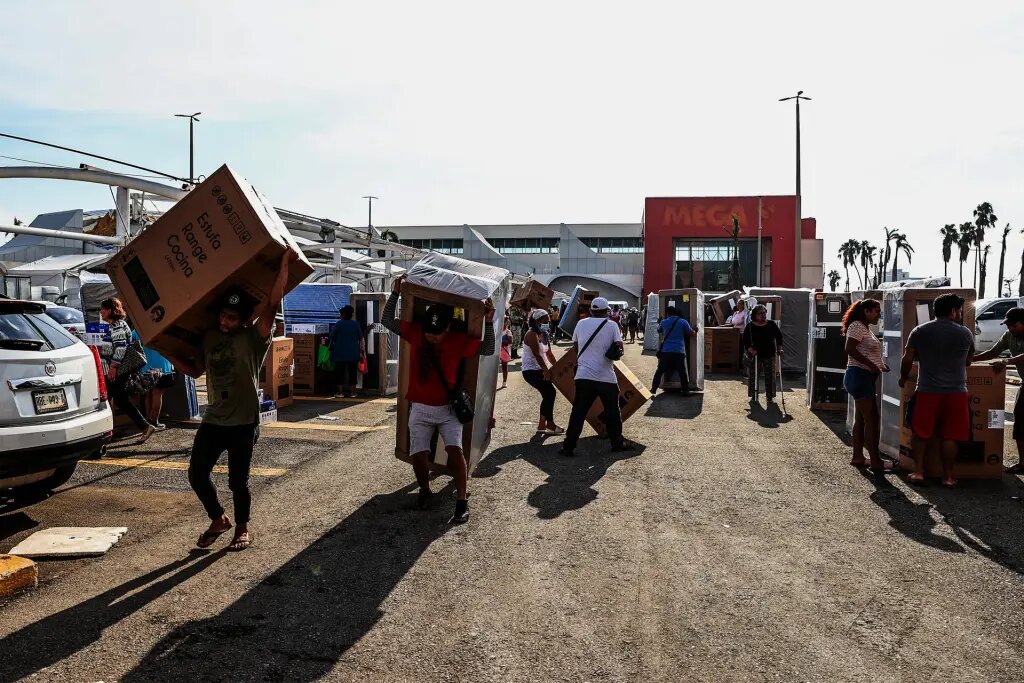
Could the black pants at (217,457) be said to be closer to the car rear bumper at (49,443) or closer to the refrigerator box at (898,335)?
the car rear bumper at (49,443)

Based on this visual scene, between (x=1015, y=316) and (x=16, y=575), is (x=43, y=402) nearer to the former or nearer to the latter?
(x=16, y=575)

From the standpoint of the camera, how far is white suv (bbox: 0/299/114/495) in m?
5.04

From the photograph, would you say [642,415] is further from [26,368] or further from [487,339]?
[26,368]

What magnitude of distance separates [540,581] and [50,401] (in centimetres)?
368

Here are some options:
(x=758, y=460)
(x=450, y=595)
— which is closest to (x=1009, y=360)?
(x=758, y=460)

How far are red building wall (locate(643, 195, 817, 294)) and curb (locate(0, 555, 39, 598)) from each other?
176ft

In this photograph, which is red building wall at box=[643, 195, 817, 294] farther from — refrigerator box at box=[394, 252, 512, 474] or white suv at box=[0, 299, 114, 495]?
white suv at box=[0, 299, 114, 495]

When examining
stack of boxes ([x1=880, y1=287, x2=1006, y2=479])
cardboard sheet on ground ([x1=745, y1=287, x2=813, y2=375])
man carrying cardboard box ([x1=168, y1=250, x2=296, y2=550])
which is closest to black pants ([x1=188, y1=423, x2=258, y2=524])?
man carrying cardboard box ([x1=168, y1=250, x2=296, y2=550])

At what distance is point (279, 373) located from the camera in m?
11.8

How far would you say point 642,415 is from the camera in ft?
37.4

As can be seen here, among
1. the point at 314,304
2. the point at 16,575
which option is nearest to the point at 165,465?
the point at 16,575

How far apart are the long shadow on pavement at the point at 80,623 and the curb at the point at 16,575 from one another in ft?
1.48

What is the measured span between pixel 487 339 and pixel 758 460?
12.4ft

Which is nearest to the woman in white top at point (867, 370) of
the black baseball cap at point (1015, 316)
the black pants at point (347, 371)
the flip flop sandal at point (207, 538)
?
the black baseball cap at point (1015, 316)
